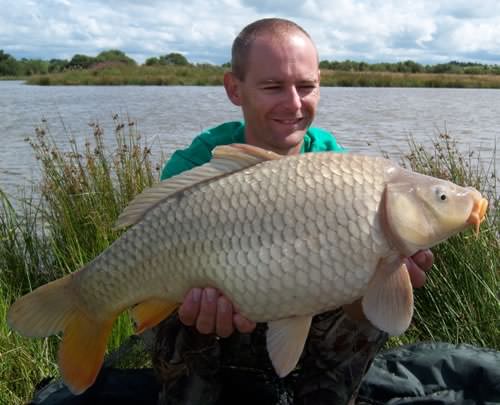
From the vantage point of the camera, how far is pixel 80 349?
1.32 m

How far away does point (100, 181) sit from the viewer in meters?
2.91

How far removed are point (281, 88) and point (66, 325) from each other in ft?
2.57

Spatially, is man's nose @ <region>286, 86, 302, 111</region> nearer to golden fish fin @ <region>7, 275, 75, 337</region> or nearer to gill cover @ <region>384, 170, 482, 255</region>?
gill cover @ <region>384, 170, 482, 255</region>

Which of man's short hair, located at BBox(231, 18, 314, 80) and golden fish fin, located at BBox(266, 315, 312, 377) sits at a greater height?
man's short hair, located at BBox(231, 18, 314, 80)

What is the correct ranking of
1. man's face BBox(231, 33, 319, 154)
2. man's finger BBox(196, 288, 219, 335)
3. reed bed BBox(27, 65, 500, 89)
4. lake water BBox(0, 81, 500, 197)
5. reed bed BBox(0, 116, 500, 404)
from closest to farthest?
man's finger BBox(196, 288, 219, 335) < man's face BBox(231, 33, 319, 154) < reed bed BBox(0, 116, 500, 404) < lake water BBox(0, 81, 500, 197) < reed bed BBox(27, 65, 500, 89)

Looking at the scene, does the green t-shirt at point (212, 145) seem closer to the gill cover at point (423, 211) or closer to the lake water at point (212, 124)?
the gill cover at point (423, 211)

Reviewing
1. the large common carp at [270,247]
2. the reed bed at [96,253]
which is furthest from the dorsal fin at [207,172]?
the reed bed at [96,253]

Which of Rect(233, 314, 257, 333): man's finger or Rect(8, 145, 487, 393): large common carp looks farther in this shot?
Rect(233, 314, 257, 333): man's finger

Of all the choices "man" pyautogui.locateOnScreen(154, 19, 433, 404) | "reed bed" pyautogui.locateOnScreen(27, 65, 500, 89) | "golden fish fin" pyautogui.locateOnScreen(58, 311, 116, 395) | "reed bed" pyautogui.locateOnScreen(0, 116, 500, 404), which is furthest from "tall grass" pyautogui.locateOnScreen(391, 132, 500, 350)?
"reed bed" pyautogui.locateOnScreen(27, 65, 500, 89)

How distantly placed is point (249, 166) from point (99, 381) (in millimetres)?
765

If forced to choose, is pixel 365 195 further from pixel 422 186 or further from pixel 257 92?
pixel 257 92

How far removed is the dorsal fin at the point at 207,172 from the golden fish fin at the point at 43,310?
0.19 metres

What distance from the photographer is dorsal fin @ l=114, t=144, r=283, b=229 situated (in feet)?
4.13

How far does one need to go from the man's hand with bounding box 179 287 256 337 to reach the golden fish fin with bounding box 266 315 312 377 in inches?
3.8
